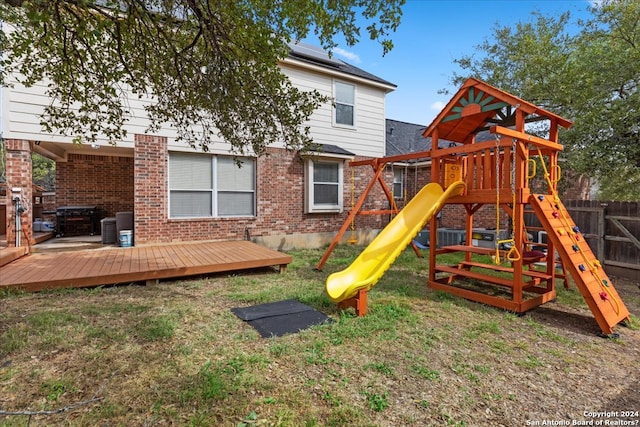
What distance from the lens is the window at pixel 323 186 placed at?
386 inches

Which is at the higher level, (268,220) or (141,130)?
(141,130)

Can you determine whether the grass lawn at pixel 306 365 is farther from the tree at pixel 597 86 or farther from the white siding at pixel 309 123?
the tree at pixel 597 86

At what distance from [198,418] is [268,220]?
23.7 feet

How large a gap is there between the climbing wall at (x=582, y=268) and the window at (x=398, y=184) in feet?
26.9

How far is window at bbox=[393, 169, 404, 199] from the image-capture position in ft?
42.9

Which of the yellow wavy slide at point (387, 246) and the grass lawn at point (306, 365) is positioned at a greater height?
the yellow wavy slide at point (387, 246)

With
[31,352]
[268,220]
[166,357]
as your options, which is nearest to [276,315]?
[166,357]

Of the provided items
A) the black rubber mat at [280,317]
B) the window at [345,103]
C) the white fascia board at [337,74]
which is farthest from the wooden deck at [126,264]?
the white fascia board at [337,74]

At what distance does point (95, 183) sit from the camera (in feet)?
33.3

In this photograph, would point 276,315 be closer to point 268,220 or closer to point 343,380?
point 343,380

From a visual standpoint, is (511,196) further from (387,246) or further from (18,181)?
(18,181)

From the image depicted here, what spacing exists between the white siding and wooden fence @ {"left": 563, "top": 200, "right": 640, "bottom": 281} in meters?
6.00

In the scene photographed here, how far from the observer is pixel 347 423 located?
7.43 feet

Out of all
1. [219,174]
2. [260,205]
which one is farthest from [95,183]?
[260,205]
